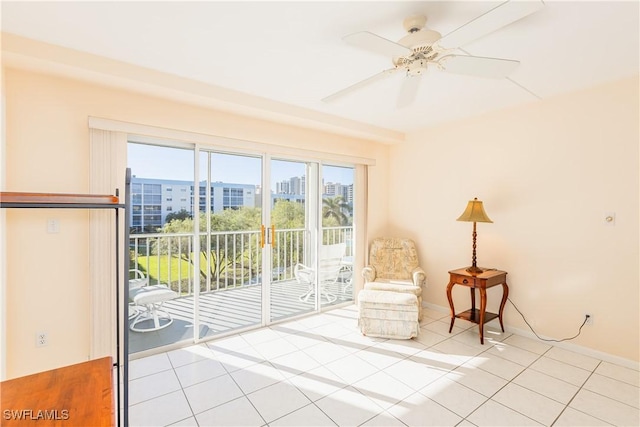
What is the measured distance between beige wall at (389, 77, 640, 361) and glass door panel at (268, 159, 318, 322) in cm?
168

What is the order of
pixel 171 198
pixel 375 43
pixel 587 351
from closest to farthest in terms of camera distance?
pixel 375 43 → pixel 587 351 → pixel 171 198

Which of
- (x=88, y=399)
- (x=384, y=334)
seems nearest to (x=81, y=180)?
(x=88, y=399)

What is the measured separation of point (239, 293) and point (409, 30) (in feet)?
10.8

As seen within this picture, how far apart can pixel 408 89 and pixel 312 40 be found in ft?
2.41

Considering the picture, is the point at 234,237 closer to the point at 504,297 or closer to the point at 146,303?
the point at 146,303

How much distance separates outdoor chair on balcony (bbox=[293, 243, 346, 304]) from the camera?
414 cm

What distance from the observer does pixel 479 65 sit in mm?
1810

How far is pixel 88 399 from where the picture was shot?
3.56 ft

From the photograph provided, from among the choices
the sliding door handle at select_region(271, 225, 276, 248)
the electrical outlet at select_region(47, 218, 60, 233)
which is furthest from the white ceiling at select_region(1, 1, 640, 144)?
the sliding door handle at select_region(271, 225, 276, 248)

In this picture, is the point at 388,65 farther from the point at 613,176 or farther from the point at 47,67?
the point at 47,67

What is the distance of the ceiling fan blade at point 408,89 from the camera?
2.02 meters

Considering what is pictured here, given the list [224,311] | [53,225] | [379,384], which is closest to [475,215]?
[379,384]

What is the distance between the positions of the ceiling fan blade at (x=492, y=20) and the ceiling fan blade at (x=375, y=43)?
8.3 inches

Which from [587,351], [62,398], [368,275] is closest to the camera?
[62,398]
